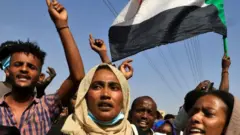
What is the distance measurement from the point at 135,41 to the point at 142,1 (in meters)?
0.98

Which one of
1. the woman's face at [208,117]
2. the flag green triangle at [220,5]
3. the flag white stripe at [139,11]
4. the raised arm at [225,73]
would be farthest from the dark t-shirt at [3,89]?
the flag green triangle at [220,5]

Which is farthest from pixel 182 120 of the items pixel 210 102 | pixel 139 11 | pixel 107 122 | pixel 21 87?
pixel 139 11

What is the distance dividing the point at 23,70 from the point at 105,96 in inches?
29.8

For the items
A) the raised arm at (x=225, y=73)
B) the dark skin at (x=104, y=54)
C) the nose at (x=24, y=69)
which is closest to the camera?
the nose at (x=24, y=69)

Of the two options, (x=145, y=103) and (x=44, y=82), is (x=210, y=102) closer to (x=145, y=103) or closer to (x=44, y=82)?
(x=145, y=103)

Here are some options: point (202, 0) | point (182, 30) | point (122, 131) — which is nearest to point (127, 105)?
point (122, 131)

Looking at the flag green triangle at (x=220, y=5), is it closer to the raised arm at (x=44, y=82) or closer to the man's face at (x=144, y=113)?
the man's face at (x=144, y=113)

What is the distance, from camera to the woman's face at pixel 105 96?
2.92 meters

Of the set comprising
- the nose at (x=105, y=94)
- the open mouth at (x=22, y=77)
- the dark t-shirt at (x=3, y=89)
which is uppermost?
the dark t-shirt at (x=3, y=89)

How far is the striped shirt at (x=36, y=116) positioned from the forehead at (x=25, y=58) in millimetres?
323

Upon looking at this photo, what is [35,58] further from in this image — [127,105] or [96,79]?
[127,105]

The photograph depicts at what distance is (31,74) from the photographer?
3.21 m

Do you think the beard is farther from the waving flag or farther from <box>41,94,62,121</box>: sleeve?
the waving flag

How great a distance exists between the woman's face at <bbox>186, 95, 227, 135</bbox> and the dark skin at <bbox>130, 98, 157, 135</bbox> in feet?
6.45
